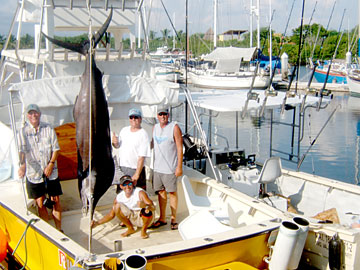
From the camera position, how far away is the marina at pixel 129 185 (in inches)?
148

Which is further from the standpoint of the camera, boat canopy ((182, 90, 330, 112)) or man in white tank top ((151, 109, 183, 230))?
boat canopy ((182, 90, 330, 112))

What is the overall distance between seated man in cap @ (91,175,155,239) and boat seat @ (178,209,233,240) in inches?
17.5

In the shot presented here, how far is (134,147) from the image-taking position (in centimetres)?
499

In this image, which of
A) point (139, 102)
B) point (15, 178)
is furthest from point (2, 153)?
point (139, 102)

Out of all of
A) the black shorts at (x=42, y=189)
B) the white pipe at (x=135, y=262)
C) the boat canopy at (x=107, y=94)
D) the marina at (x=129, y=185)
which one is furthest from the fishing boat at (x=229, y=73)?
the white pipe at (x=135, y=262)

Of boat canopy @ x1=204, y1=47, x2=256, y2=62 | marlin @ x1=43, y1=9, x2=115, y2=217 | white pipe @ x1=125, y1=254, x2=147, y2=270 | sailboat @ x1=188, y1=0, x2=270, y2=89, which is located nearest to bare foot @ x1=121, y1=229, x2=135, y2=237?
marlin @ x1=43, y1=9, x2=115, y2=217

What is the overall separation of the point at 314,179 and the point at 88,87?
3.84 m

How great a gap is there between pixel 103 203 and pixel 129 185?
102cm

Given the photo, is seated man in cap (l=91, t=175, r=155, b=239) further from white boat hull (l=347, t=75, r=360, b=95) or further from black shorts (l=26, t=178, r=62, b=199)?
white boat hull (l=347, t=75, r=360, b=95)

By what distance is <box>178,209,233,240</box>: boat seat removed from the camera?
14.6 ft

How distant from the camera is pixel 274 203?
19.7 feet

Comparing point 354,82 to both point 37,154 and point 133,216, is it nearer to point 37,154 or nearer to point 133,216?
point 133,216

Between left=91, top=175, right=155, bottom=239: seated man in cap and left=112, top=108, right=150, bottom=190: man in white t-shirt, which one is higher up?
left=112, top=108, right=150, bottom=190: man in white t-shirt

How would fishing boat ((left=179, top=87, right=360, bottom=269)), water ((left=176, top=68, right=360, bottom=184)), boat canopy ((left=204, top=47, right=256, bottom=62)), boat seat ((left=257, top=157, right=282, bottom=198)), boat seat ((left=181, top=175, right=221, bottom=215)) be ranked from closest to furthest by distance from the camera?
boat seat ((left=181, top=175, right=221, bottom=215))
fishing boat ((left=179, top=87, right=360, bottom=269))
boat seat ((left=257, top=157, right=282, bottom=198))
water ((left=176, top=68, right=360, bottom=184))
boat canopy ((left=204, top=47, right=256, bottom=62))
